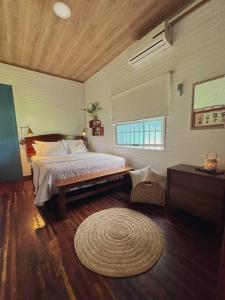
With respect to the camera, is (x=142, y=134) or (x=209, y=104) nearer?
(x=209, y=104)

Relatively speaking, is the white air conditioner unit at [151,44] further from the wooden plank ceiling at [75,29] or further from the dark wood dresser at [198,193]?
the dark wood dresser at [198,193]

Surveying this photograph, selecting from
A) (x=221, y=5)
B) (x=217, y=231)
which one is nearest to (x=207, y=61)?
(x=221, y=5)

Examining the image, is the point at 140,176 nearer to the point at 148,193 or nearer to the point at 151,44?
the point at 148,193

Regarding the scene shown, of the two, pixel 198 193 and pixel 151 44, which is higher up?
pixel 151 44

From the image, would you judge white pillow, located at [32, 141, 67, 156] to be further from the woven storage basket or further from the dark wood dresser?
the dark wood dresser

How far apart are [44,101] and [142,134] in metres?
2.99

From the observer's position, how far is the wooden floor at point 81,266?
111 cm

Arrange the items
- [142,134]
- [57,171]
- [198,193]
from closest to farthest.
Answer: [198,193] < [57,171] < [142,134]

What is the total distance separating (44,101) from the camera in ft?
13.7

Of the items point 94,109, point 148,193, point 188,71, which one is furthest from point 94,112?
point 148,193

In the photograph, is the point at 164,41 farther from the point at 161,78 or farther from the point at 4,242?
the point at 4,242

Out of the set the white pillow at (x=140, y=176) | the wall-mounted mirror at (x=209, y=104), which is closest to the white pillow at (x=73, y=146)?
the white pillow at (x=140, y=176)

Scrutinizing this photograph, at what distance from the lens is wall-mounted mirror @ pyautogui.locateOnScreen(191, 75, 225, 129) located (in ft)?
6.13

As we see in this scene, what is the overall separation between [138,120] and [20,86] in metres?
3.20
